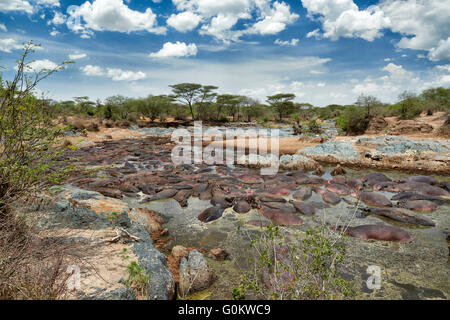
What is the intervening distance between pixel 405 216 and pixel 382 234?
5.48ft

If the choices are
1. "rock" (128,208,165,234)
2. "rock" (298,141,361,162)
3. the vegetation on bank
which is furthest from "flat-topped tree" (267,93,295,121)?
"rock" (128,208,165,234)

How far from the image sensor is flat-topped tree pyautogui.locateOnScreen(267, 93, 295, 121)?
54272mm

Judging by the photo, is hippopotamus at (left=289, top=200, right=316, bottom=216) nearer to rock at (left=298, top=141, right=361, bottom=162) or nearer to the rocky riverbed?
the rocky riverbed

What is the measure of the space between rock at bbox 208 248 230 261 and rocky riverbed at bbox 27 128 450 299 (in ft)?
0.07

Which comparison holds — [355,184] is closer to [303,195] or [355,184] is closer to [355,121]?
[303,195]

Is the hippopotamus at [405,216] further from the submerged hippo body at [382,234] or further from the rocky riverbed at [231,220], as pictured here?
the submerged hippo body at [382,234]

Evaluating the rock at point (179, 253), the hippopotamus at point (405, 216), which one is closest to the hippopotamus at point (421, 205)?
the hippopotamus at point (405, 216)

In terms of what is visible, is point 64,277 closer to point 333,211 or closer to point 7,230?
point 7,230

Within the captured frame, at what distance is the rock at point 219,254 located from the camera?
483 centimetres

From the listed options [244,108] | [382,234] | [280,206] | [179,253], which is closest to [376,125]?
[280,206]

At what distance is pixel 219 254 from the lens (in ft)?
16.0
